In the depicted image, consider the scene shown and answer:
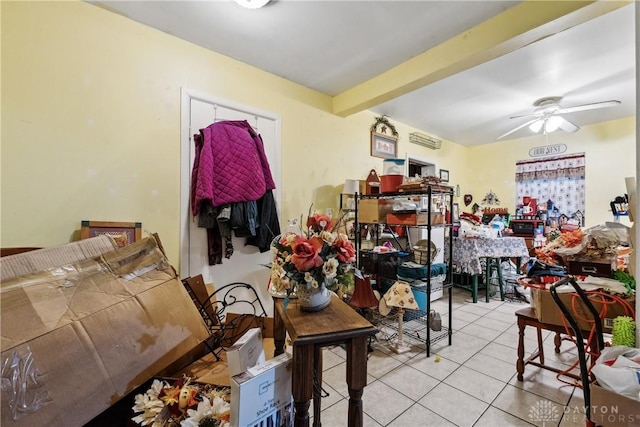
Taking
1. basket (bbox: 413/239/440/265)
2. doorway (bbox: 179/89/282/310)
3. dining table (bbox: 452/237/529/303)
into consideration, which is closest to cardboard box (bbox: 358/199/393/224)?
basket (bbox: 413/239/440/265)

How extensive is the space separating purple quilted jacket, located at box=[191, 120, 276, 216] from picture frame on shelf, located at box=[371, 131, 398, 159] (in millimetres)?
1854

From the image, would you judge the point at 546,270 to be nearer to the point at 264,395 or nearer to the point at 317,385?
the point at 317,385

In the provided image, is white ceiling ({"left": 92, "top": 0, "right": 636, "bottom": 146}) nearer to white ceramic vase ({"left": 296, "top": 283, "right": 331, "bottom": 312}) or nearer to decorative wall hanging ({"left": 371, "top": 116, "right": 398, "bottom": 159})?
decorative wall hanging ({"left": 371, "top": 116, "right": 398, "bottom": 159})

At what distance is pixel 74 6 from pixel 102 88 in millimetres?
479

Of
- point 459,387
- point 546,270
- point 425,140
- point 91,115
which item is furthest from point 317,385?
point 425,140

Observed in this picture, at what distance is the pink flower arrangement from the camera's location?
91cm

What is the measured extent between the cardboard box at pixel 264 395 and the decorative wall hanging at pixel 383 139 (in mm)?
3051

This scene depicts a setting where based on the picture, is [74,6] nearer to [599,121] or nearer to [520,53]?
[520,53]

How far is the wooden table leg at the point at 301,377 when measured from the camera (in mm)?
796

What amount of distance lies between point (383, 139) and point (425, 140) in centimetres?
100

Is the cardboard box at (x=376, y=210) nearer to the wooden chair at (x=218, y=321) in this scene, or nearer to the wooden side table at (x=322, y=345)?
the wooden chair at (x=218, y=321)

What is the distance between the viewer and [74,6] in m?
1.62

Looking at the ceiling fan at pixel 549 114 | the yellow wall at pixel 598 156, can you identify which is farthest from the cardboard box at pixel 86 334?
the yellow wall at pixel 598 156

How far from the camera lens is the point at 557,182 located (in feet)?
14.4
